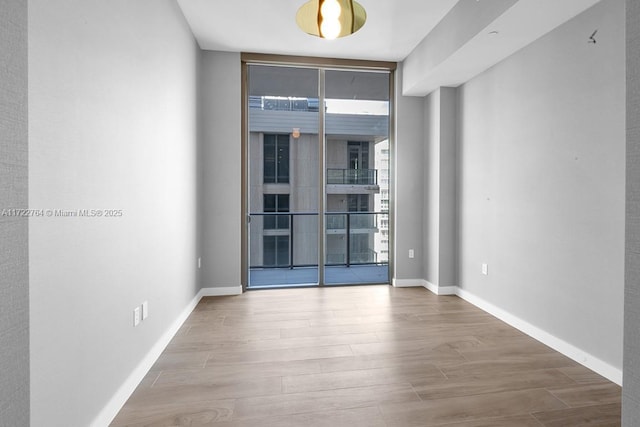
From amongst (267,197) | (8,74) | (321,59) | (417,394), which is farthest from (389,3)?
(417,394)

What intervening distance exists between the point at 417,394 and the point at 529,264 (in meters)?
1.59

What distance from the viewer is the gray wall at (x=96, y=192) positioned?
114cm

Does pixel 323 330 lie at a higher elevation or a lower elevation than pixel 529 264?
lower

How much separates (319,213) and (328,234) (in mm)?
314

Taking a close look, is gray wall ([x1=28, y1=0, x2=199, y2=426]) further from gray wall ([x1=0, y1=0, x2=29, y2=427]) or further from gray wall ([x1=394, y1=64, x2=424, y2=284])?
gray wall ([x1=394, y1=64, x2=424, y2=284])

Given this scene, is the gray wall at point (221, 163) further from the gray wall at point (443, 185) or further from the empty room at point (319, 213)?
the gray wall at point (443, 185)

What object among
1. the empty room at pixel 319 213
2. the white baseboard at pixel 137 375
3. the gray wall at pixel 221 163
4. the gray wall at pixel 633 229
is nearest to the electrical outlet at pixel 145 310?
the empty room at pixel 319 213

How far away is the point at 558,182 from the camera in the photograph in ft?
7.80

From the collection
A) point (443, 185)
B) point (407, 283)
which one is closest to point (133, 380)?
point (407, 283)

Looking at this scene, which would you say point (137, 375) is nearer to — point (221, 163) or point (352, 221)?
point (221, 163)

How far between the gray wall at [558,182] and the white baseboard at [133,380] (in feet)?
9.47

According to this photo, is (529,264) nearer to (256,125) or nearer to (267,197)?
(267,197)

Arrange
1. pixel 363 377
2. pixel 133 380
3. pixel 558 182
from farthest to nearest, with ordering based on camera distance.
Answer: pixel 558 182 → pixel 363 377 → pixel 133 380

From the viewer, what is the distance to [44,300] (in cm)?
114
